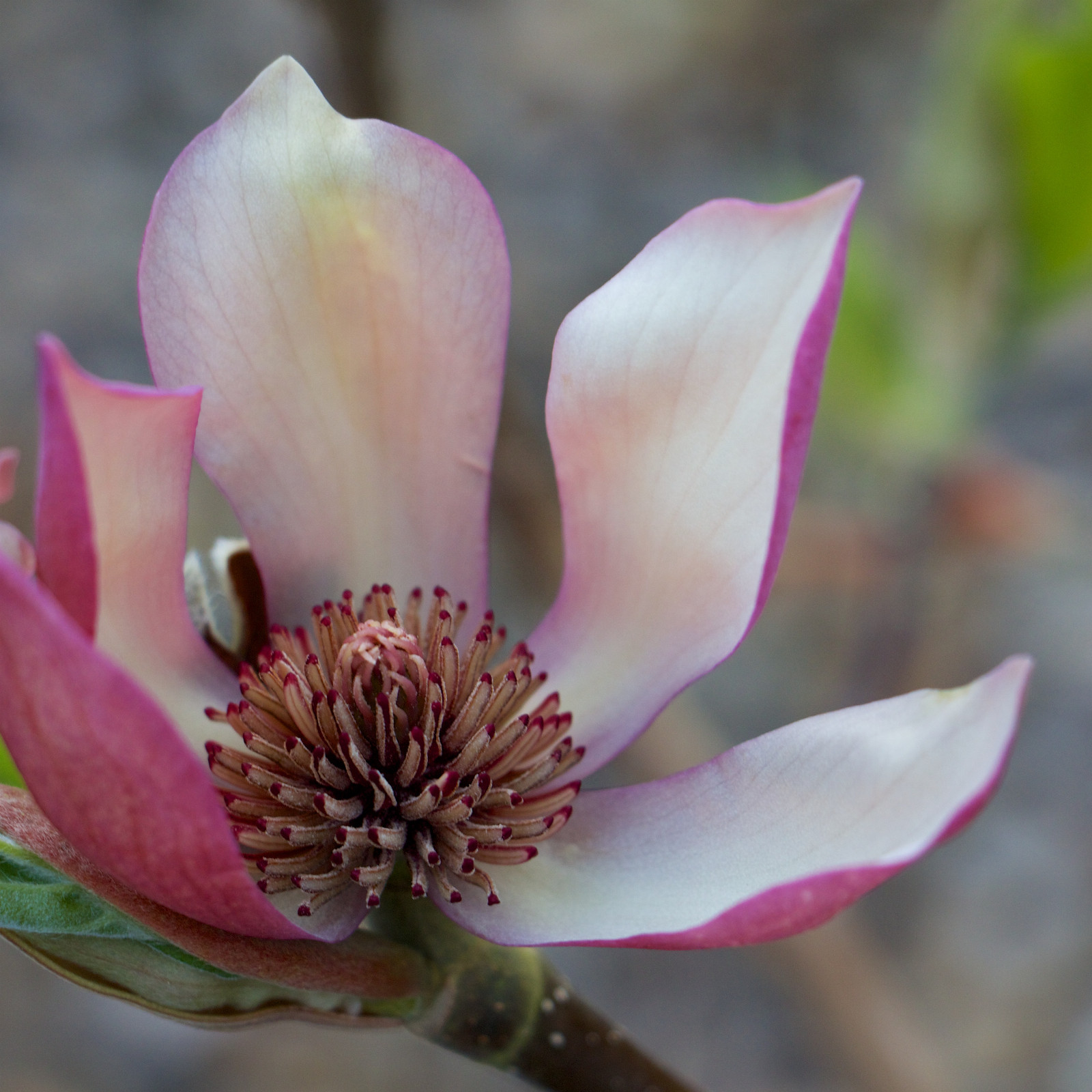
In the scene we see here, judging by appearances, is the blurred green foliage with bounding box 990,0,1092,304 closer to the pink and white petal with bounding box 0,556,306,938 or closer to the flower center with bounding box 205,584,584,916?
the flower center with bounding box 205,584,584,916

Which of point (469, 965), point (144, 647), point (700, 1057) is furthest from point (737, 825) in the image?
point (700, 1057)

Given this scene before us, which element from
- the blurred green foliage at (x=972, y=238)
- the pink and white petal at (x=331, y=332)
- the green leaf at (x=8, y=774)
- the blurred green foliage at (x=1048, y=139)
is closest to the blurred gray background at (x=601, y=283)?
the blurred green foliage at (x=972, y=238)

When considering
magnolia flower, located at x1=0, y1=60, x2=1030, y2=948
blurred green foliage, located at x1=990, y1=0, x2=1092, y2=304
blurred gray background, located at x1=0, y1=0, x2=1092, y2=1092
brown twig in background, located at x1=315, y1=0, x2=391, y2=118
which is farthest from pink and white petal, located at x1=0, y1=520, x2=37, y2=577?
blurred gray background, located at x1=0, y1=0, x2=1092, y2=1092

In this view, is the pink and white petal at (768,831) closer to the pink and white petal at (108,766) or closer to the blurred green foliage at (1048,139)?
the pink and white petal at (108,766)

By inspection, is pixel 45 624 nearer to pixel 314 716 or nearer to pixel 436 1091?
pixel 314 716

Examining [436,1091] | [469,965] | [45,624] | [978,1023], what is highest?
[45,624]

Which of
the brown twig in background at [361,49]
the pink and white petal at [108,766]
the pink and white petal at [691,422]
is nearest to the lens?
the pink and white petal at [108,766]

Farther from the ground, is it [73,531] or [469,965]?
[73,531]
